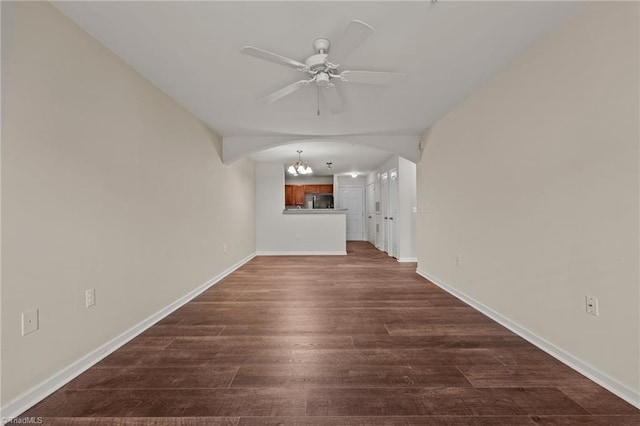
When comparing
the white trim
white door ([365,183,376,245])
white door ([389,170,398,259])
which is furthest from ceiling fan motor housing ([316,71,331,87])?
white door ([365,183,376,245])

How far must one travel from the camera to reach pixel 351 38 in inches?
61.4

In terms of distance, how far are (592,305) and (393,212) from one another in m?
4.38

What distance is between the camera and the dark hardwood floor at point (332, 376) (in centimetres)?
134

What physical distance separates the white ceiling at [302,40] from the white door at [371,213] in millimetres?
5258

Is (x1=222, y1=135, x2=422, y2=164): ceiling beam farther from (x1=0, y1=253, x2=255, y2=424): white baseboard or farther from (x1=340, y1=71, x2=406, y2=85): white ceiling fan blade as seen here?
(x1=0, y1=253, x2=255, y2=424): white baseboard

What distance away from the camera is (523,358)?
1.83 meters

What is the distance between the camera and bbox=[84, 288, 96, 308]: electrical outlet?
69.3 inches

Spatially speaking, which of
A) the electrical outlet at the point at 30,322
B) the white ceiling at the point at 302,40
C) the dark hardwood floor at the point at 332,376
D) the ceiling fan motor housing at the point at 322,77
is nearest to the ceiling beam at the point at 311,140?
the white ceiling at the point at 302,40

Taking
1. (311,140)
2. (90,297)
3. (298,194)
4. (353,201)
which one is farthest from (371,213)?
(90,297)

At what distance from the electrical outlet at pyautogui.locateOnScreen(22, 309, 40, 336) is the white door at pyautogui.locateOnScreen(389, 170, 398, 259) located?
5.31 metres

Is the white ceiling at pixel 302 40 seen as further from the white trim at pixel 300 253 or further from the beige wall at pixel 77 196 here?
the white trim at pixel 300 253

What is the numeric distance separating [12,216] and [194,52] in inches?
58.7

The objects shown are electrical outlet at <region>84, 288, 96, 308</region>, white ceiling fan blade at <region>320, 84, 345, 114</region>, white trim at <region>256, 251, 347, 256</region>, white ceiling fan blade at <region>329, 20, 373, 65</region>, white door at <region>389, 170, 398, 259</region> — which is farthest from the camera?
white trim at <region>256, 251, 347, 256</region>

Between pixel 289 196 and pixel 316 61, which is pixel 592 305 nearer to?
pixel 316 61
